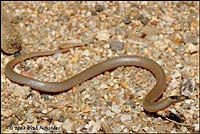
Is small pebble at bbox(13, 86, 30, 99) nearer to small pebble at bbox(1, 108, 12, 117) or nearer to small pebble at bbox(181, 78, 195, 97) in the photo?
small pebble at bbox(1, 108, 12, 117)

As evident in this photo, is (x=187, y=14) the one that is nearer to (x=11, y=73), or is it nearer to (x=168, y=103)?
(x=168, y=103)

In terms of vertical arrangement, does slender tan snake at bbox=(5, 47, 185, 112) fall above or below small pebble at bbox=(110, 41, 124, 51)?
below

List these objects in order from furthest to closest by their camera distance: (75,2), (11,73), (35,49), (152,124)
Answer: (75,2), (35,49), (11,73), (152,124)

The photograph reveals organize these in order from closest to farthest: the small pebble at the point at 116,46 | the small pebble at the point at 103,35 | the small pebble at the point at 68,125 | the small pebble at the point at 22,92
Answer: the small pebble at the point at 68,125, the small pebble at the point at 22,92, the small pebble at the point at 116,46, the small pebble at the point at 103,35

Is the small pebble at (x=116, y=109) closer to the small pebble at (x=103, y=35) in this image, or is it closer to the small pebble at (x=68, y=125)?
the small pebble at (x=68, y=125)

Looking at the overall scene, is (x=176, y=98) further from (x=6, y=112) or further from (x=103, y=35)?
(x=6, y=112)

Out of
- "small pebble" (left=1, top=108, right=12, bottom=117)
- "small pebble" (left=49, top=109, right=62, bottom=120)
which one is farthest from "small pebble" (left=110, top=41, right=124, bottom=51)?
"small pebble" (left=1, top=108, right=12, bottom=117)

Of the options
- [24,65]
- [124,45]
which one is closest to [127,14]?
[124,45]

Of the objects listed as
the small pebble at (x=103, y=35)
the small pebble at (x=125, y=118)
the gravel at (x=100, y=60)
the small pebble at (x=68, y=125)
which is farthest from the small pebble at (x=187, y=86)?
the small pebble at (x=68, y=125)
